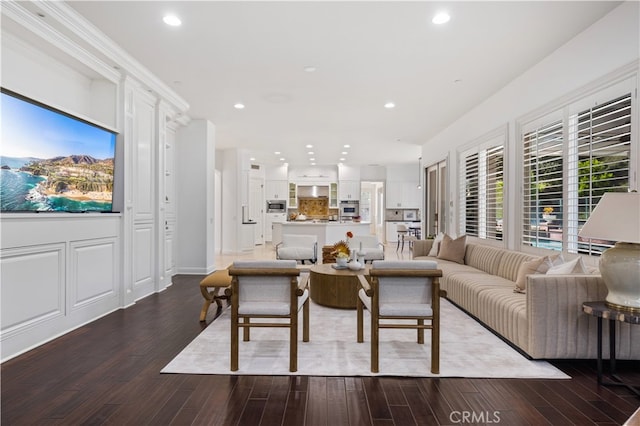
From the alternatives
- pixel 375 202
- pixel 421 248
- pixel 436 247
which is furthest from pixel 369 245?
pixel 375 202

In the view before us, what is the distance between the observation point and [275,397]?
90.5 inches

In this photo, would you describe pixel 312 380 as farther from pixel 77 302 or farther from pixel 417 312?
pixel 77 302

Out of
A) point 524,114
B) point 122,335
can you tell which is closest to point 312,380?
point 122,335

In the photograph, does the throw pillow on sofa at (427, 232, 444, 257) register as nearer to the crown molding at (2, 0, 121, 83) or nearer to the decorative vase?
the decorative vase

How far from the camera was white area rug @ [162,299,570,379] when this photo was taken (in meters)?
2.66

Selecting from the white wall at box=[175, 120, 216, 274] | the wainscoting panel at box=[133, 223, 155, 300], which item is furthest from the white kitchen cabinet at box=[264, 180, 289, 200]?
the wainscoting panel at box=[133, 223, 155, 300]

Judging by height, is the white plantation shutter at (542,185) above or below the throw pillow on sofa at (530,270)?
above

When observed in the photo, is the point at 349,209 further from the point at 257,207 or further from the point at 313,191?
the point at 257,207

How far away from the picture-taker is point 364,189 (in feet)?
55.7

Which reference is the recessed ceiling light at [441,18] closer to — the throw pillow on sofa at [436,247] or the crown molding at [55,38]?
the crown molding at [55,38]

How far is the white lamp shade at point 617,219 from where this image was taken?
2.23 meters

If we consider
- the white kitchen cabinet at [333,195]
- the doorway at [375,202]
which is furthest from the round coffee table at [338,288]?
the doorway at [375,202]

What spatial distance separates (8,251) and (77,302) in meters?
1.00

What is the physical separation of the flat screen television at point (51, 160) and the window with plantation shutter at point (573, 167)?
197 inches
